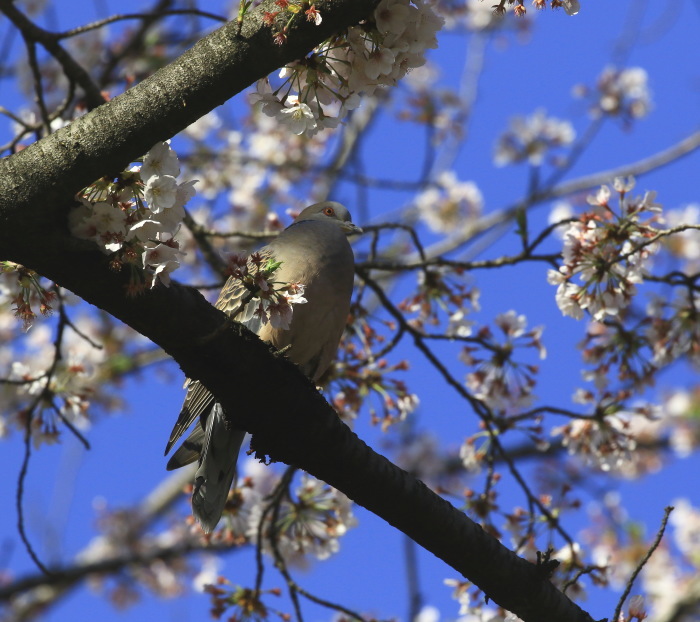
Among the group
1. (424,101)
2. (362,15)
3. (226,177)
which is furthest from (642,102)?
(362,15)

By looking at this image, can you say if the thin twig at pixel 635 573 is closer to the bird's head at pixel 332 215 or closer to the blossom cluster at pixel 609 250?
the blossom cluster at pixel 609 250

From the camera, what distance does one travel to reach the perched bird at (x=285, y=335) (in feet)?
11.1

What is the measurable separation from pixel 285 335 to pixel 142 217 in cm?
141

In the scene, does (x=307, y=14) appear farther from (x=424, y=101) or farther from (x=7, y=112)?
(x=424, y=101)

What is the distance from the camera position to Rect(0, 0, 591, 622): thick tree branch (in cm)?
216

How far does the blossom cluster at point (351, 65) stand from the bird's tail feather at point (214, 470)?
4.45 ft

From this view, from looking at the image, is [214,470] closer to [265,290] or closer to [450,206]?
[265,290]

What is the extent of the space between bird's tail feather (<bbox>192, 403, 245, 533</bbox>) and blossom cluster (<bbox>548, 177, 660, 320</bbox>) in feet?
4.69

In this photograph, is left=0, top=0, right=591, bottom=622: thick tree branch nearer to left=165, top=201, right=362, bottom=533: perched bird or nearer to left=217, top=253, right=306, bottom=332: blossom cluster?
left=217, top=253, right=306, bottom=332: blossom cluster

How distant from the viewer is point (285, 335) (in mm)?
3527

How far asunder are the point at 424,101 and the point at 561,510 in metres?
6.18

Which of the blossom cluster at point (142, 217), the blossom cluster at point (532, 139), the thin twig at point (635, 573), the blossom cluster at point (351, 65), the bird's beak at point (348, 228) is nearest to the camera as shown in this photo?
the blossom cluster at point (142, 217)

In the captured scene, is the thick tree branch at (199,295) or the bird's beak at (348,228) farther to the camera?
the bird's beak at (348,228)

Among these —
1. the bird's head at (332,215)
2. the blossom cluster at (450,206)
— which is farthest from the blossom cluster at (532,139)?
the bird's head at (332,215)
